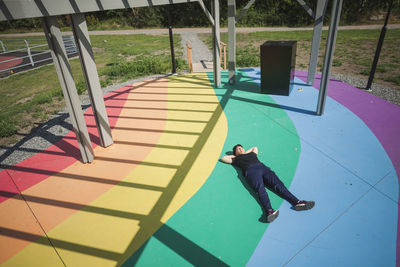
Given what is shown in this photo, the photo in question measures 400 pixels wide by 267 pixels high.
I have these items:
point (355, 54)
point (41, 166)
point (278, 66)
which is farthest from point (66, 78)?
point (355, 54)

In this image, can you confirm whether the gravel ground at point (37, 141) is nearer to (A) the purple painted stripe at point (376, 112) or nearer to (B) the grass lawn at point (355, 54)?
(A) the purple painted stripe at point (376, 112)

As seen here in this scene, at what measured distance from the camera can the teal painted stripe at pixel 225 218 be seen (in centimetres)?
394

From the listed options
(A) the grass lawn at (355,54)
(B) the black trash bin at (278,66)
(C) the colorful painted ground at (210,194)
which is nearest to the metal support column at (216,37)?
(B) the black trash bin at (278,66)

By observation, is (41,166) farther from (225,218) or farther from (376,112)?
(376,112)

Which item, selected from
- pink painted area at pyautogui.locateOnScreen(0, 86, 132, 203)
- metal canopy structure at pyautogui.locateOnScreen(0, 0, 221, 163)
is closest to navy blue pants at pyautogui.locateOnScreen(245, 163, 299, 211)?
metal canopy structure at pyautogui.locateOnScreen(0, 0, 221, 163)

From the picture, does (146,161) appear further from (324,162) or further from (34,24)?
(34,24)

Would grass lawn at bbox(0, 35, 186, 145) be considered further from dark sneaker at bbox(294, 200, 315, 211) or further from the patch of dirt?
dark sneaker at bbox(294, 200, 315, 211)

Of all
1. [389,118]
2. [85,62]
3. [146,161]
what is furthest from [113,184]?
[389,118]

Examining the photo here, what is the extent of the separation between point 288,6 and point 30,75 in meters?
27.4

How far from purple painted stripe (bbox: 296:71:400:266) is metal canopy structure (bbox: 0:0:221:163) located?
22.2 ft

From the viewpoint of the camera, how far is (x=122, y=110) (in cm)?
936

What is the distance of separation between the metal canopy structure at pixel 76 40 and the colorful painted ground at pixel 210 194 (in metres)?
0.85

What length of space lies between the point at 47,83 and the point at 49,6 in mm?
10014

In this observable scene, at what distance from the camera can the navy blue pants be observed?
4629mm
